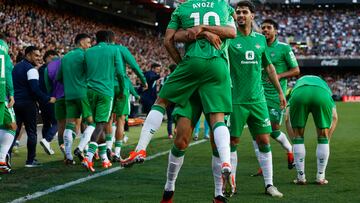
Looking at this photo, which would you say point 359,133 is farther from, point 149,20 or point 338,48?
point 338,48

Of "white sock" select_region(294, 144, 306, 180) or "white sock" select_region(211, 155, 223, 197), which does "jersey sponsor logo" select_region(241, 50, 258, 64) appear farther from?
"white sock" select_region(294, 144, 306, 180)

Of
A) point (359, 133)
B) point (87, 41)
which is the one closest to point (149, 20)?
point (359, 133)

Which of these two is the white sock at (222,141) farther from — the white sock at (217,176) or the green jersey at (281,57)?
the green jersey at (281,57)

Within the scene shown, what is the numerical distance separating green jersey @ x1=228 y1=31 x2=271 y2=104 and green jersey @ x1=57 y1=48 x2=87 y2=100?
12.9 ft

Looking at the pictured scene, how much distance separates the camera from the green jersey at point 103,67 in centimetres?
1028

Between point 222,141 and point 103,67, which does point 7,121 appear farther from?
point 222,141

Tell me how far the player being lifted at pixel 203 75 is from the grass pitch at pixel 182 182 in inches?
48.2

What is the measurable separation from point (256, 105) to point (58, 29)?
27929 mm

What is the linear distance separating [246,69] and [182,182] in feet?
6.10

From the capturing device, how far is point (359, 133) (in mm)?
19672

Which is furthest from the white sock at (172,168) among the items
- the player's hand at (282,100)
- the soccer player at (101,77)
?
the soccer player at (101,77)

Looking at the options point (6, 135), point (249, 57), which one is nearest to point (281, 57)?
point (249, 57)

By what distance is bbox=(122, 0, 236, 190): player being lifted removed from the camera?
5.99 metres

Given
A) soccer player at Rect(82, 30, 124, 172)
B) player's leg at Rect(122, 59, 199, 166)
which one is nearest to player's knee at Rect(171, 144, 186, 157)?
player's leg at Rect(122, 59, 199, 166)
